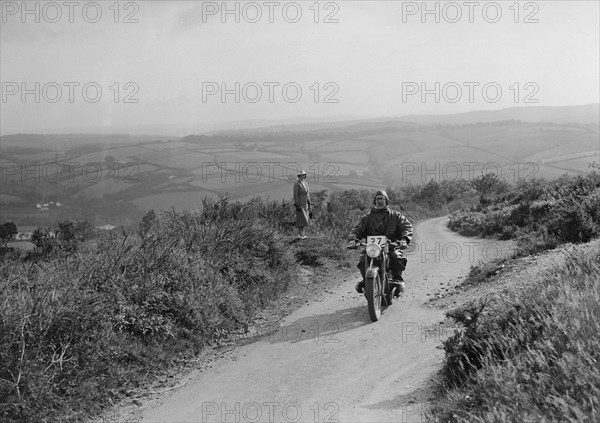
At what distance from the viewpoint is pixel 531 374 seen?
445 centimetres

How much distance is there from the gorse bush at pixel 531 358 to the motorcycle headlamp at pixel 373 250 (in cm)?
247

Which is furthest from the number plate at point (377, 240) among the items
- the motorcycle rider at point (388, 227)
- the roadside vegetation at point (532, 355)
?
the roadside vegetation at point (532, 355)

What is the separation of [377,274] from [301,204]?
304 inches

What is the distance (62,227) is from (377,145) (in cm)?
8894

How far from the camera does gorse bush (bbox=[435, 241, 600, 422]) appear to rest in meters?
3.92

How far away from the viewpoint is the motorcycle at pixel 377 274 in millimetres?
8769

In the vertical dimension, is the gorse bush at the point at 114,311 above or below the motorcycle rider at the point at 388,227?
below

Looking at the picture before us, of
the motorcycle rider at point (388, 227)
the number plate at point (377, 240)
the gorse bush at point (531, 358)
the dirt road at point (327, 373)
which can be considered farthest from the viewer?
the motorcycle rider at point (388, 227)

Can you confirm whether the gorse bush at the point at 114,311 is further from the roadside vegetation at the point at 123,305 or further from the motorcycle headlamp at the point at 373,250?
the motorcycle headlamp at the point at 373,250

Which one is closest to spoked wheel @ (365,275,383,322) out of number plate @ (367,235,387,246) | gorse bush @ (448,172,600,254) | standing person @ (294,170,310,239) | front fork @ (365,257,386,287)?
front fork @ (365,257,386,287)

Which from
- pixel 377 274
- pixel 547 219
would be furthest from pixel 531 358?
pixel 547 219

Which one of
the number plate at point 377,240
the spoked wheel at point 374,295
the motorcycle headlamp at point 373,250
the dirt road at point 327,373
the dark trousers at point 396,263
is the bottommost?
the dirt road at point 327,373

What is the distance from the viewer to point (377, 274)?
9.04m

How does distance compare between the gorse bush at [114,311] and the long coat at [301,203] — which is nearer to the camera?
the gorse bush at [114,311]
